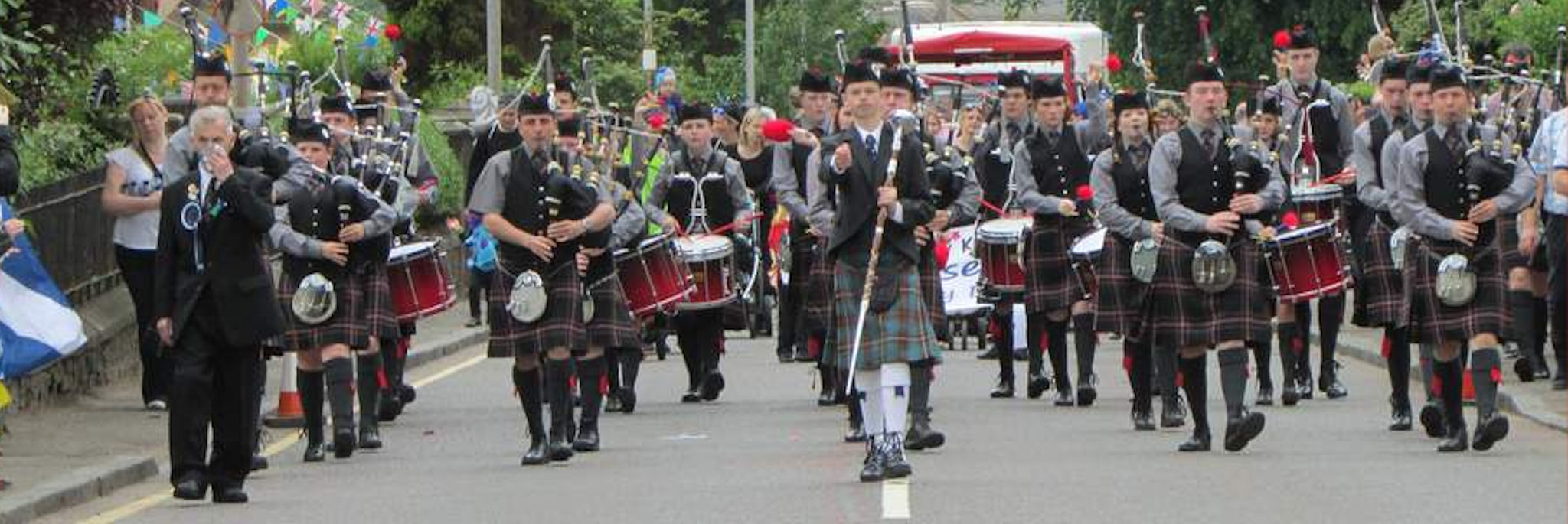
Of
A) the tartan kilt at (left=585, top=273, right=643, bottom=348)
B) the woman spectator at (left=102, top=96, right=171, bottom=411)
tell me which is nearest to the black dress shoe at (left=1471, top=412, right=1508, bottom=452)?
the tartan kilt at (left=585, top=273, right=643, bottom=348)

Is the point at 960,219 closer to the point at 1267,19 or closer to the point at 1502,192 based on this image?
the point at 1502,192

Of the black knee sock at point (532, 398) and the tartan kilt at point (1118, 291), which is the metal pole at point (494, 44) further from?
the black knee sock at point (532, 398)

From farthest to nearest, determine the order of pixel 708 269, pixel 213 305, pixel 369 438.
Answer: pixel 708 269, pixel 369 438, pixel 213 305

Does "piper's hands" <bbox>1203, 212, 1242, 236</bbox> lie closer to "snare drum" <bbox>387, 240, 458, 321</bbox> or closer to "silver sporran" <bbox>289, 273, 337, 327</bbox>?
"silver sporran" <bbox>289, 273, 337, 327</bbox>

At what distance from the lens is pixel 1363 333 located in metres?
25.5

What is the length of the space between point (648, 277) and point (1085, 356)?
2434 millimetres

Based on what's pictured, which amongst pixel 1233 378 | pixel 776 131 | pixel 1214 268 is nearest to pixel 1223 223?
pixel 1214 268

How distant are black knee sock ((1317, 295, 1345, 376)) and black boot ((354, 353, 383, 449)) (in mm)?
5105

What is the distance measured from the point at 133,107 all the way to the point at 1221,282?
5997 millimetres

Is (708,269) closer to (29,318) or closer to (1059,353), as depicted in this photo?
(1059,353)

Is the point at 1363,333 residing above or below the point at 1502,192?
below

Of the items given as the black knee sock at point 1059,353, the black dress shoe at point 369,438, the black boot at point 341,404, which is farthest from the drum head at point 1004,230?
the black boot at point 341,404

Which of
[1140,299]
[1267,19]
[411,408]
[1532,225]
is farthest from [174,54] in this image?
[1267,19]

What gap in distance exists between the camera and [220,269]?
558 inches
